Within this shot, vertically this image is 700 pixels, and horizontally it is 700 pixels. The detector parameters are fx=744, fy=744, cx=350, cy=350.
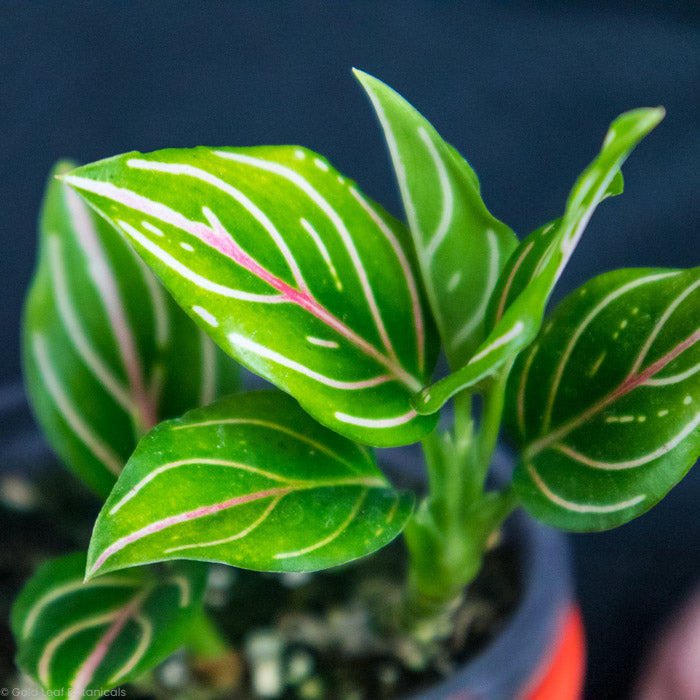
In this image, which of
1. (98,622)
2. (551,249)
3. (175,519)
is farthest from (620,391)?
(98,622)

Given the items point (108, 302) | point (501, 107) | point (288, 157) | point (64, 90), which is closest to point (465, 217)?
point (288, 157)

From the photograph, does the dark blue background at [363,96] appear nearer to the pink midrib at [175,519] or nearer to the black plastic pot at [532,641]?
the black plastic pot at [532,641]

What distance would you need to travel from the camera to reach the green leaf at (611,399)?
355 millimetres

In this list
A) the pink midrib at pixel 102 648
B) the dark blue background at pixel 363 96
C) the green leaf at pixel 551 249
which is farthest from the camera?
the dark blue background at pixel 363 96

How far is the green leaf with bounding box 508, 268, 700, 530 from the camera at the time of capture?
36 cm

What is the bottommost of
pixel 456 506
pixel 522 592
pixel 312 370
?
pixel 522 592

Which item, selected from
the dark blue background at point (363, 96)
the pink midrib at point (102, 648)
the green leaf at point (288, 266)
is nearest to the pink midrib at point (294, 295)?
the green leaf at point (288, 266)

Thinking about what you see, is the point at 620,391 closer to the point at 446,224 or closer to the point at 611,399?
the point at 611,399

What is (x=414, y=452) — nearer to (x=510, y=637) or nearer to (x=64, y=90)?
(x=510, y=637)

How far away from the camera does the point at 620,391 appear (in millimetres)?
390

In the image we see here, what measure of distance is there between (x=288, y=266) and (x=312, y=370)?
5cm

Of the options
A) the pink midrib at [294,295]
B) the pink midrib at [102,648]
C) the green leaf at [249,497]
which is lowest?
the pink midrib at [102,648]

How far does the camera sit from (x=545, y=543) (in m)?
0.58

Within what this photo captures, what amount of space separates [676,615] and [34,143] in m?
0.94
